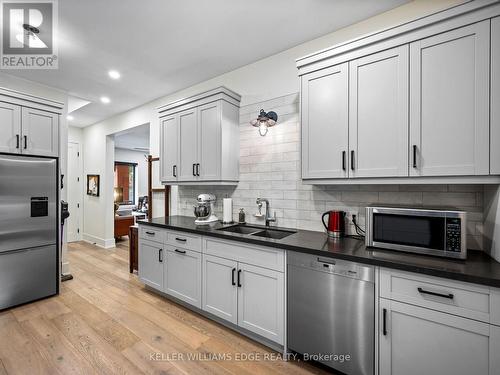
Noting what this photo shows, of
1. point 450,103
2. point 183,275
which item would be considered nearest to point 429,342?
point 450,103

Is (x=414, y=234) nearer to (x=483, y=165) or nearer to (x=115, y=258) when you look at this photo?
(x=483, y=165)

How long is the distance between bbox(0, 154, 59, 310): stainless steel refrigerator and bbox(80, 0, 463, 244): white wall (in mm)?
1539

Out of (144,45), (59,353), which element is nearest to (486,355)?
(59,353)

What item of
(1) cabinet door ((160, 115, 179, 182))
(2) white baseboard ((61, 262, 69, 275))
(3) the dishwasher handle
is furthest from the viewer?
(2) white baseboard ((61, 262, 69, 275))

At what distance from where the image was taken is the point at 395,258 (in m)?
1.53

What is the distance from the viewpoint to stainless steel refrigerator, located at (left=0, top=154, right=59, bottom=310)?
8.52ft

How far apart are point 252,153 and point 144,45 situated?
162 centimetres

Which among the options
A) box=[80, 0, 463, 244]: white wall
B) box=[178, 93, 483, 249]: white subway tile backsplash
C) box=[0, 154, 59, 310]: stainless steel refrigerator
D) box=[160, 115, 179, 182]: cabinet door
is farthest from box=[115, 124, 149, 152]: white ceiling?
box=[178, 93, 483, 249]: white subway tile backsplash

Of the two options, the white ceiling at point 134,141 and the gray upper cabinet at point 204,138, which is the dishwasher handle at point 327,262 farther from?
the white ceiling at point 134,141

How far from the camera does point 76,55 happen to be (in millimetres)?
2725

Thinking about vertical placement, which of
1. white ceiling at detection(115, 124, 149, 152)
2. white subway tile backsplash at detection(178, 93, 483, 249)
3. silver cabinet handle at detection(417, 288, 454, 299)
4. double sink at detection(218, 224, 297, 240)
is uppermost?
white ceiling at detection(115, 124, 149, 152)

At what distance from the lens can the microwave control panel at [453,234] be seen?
1.46m

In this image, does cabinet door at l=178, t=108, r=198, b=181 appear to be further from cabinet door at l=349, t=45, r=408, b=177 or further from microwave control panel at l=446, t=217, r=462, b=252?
microwave control panel at l=446, t=217, r=462, b=252

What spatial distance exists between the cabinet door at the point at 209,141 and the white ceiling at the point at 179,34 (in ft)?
2.06
